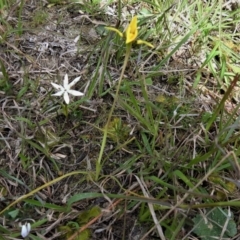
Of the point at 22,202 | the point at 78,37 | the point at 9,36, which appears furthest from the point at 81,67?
the point at 22,202

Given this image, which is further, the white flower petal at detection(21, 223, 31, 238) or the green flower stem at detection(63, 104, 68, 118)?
the green flower stem at detection(63, 104, 68, 118)

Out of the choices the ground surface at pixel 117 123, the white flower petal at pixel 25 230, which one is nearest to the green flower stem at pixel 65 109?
the ground surface at pixel 117 123

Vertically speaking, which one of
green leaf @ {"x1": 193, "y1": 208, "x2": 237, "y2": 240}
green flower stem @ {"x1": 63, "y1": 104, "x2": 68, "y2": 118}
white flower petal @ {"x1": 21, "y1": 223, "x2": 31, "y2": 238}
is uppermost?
green flower stem @ {"x1": 63, "y1": 104, "x2": 68, "y2": 118}

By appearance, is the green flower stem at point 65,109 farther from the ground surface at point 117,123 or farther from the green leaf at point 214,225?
the green leaf at point 214,225

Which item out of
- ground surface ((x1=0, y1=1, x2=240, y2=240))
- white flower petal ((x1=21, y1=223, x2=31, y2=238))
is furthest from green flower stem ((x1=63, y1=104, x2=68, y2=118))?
white flower petal ((x1=21, y1=223, x2=31, y2=238))

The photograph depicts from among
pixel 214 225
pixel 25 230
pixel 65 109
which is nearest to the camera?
pixel 25 230

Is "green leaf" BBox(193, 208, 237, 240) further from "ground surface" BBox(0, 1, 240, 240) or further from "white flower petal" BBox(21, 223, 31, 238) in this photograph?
"white flower petal" BBox(21, 223, 31, 238)

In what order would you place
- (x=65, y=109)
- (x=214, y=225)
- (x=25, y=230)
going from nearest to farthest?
(x=25, y=230) < (x=214, y=225) < (x=65, y=109)

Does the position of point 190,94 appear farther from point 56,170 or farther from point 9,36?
point 9,36

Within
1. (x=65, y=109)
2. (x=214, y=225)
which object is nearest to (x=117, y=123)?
(x=65, y=109)

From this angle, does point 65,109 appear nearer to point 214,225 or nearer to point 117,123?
point 117,123

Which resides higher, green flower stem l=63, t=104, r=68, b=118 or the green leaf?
green flower stem l=63, t=104, r=68, b=118
